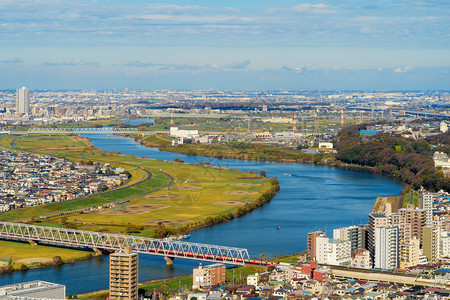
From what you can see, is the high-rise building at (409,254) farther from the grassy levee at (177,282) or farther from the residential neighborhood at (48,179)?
the residential neighborhood at (48,179)

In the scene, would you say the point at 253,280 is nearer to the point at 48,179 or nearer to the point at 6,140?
the point at 48,179

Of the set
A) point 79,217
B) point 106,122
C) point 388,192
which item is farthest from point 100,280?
point 106,122

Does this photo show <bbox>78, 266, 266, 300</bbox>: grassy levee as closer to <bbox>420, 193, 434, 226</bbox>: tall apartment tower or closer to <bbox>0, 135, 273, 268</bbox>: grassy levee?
<bbox>0, 135, 273, 268</bbox>: grassy levee

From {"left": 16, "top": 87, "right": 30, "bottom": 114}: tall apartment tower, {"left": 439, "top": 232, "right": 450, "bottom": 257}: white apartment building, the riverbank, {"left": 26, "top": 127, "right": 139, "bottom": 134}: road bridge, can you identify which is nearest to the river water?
the riverbank

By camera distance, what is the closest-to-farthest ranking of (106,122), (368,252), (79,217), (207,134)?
(368,252)
(79,217)
(207,134)
(106,122)

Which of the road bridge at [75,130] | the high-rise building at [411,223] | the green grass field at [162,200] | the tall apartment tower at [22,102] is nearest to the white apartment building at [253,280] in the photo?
the high-rise building at [411,223]

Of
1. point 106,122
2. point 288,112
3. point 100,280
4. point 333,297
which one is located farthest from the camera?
point 288,112

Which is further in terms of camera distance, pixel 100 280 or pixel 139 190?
pixel 139 190

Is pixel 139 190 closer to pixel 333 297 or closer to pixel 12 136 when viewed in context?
pixel 333 297
